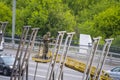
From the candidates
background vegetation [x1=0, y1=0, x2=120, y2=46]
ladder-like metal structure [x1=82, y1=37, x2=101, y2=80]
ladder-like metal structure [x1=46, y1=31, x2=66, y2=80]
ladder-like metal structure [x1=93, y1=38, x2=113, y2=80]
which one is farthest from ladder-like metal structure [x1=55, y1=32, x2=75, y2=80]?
background vegetation [x1=0, y1=0, x2=120, y2=46]

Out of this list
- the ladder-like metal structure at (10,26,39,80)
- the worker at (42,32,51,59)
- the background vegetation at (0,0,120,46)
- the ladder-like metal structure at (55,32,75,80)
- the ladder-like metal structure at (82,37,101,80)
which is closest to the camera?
the ladder-like metal structure at (82,37,101,80)

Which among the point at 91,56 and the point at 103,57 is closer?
the point at 91,56

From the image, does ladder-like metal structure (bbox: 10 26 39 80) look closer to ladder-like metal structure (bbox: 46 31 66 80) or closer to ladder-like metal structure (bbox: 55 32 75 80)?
ladder-like metal structure (bbox: 46 31 66 80)

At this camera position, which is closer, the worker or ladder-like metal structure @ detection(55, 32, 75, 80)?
ladder-like metal structure @ detection(55, 32, 75, 80)

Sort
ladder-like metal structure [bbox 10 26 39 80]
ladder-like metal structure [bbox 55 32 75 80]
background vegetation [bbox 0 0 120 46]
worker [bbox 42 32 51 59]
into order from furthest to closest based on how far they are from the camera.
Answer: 1. background vegetation [bbox 0 0 120 46]
2. worker [bbox 42 32 51 59]
3. ladder-like metal structure [bbox 10 26 39 80]
4. ladder-like metal structure [bbox 55 32 75 80]

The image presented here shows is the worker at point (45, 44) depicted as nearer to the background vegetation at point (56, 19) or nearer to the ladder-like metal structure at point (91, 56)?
the ladder-like metal structure at point (91, 56)

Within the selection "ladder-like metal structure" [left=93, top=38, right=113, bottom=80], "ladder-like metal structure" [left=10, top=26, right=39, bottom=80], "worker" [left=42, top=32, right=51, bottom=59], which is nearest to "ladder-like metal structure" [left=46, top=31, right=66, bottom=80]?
"ladder-like metal structure" [left=10, top=26, right=39, bottom=80]

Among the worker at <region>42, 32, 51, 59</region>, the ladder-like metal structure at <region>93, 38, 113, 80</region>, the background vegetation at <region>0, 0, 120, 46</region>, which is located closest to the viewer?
the ladder-like metal structure at <region>93, 38, 113, 80</region>

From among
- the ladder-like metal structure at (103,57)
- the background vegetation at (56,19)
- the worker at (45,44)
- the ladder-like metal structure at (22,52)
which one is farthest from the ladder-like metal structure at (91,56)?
the background vegetation at (56,19)

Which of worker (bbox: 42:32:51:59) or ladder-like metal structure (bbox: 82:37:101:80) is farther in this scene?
worker (bbox: 42:32:51:59)

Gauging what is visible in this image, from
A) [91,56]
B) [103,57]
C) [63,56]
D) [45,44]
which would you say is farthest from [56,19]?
[91,56]

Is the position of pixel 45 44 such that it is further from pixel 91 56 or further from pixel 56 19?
pixel 56 19

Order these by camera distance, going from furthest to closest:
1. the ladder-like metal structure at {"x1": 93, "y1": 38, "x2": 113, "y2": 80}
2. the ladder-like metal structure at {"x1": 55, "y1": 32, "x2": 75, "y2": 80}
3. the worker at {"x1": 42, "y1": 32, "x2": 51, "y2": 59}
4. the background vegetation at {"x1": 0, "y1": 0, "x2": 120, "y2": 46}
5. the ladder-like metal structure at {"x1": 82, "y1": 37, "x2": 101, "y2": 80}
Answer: the background vegetation at {"x1": 0, "y1": 0, "x2": 120, "y2": 46}, the worker at {"x1": 42, "y1": 32, "x2": 51, "y2": 59}, the ladder-like metal structure at {"x1": 55, "y1": 32, "x2": 75, "y2": 80}, the ladder-like metal structure at {"x1": 93, "y1": 38, "x2": 113, "y2": 80}, the ladder-like metal structure at {"x1": 82, "y1": 37, "x2": 101, "y2": 80}

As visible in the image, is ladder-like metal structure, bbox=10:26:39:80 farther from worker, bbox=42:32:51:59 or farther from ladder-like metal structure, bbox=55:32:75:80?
ladder-like metal structure, bbox=55:32:75:80
